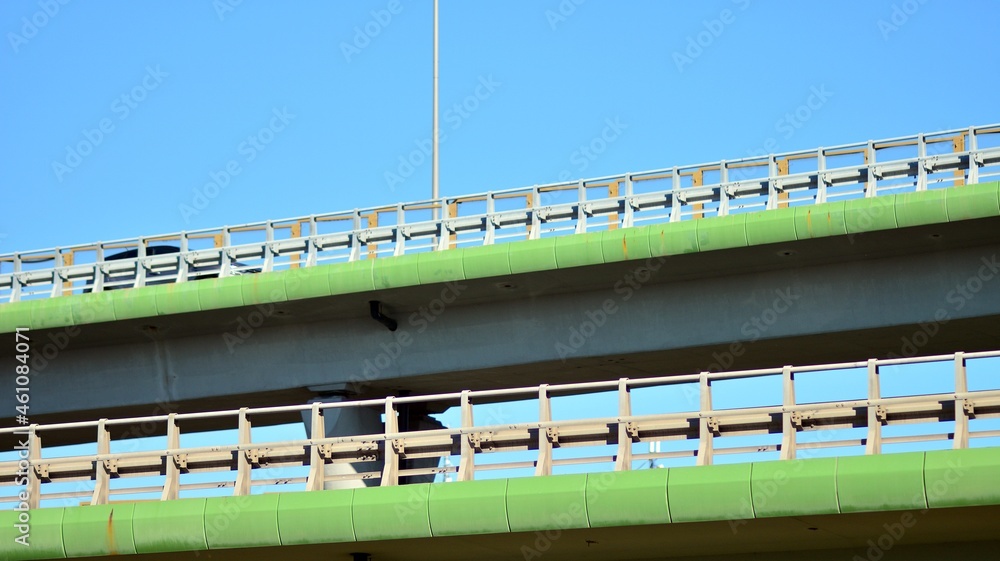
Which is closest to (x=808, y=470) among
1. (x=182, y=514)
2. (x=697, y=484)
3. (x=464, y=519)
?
(x=697, y=484)

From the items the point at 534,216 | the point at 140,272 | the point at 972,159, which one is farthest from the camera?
the point at 140,272

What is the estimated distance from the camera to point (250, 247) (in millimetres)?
30797

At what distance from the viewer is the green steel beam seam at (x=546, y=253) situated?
2489 centimetres

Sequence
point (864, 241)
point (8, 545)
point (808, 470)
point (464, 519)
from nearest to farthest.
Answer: point (808, 470), point (464, 519), point (8, 545), point (864, 241)

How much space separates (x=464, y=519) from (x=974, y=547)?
606cm

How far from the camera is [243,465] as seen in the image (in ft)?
63.3

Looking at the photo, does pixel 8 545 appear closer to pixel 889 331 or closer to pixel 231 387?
pixel 231 387

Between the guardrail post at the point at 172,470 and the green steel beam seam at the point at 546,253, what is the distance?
9.35 m

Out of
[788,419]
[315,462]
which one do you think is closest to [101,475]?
[315,462]

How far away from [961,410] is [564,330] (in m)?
13.0

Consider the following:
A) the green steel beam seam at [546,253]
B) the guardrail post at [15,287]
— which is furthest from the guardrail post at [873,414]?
the guardrail post at [15,287]

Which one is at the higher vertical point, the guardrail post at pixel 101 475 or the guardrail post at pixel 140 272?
the guardrail post at pixel 140 272

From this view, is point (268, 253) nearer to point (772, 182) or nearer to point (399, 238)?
point (399, 238)

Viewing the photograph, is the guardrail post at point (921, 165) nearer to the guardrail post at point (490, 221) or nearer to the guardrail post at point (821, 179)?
the guardrail post at point (821, 179)
